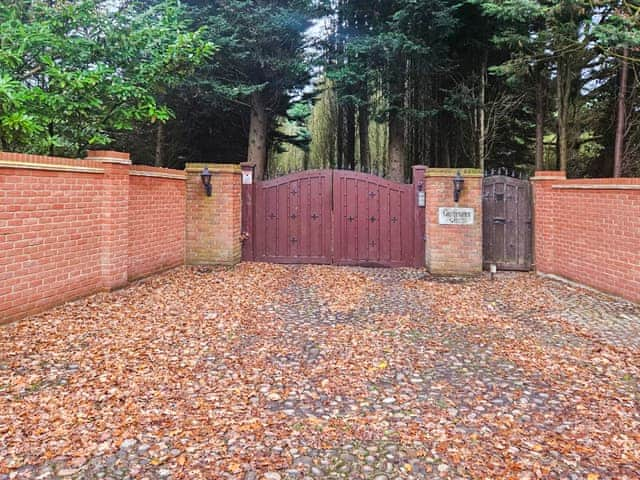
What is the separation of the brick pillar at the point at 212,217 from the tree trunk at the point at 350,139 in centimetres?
532

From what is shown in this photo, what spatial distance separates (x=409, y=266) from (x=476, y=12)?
233 inches

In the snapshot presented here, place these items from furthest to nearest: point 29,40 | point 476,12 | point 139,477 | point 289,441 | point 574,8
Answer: point 476,12 → point 574,8 → point 29,40 → point 289,441 → point 139,477

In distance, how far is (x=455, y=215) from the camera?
7.08 m

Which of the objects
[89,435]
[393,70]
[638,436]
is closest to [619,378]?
[638,436]

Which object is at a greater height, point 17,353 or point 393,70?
point 393,70

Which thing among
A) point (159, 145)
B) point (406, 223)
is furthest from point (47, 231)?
point (159, 145)

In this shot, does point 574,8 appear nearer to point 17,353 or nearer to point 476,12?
point 476,12

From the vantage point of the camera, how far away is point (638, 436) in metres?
2.32

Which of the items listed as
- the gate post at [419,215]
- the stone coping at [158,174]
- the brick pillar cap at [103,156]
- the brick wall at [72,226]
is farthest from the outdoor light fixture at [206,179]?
the gate post at [419,215]

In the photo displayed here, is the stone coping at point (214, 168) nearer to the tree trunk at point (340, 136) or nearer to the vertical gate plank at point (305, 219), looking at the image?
the vertical gate plank at point (305, 219)

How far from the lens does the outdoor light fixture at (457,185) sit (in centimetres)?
698

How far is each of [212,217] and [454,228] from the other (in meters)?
4.04

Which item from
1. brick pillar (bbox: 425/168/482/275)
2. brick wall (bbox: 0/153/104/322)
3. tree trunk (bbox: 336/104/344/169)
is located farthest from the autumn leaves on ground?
tree trunk (bbox: 336/104/344/169)

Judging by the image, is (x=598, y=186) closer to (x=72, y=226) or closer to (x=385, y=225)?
(x=385, y=225)
